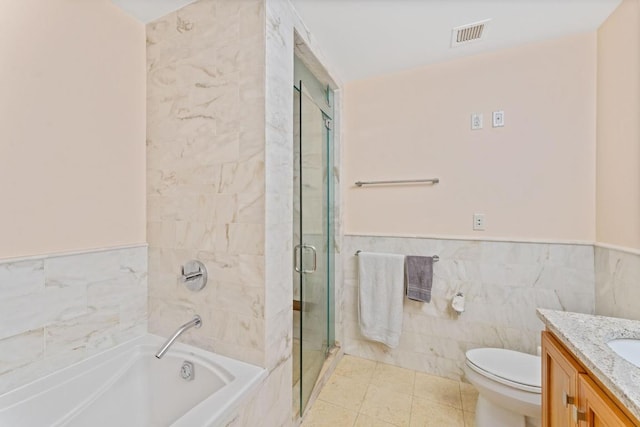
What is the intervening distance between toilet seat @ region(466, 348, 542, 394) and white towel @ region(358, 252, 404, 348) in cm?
58

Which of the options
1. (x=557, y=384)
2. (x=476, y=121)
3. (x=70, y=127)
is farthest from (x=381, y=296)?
(x=70, y=127)

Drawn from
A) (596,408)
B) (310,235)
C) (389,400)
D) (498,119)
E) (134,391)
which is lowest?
(389,400)

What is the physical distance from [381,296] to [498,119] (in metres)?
1.51

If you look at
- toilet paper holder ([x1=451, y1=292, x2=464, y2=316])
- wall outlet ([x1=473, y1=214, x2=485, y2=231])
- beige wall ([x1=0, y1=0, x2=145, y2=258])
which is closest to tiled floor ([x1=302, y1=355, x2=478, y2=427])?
toilet paper holder ([x1=451, y1=292, x2=464, y2=316])

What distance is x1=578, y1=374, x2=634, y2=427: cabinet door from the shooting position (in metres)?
0.68

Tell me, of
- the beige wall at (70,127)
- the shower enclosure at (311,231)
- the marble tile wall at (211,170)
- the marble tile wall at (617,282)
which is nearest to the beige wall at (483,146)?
the marble tile wall at (617,282)

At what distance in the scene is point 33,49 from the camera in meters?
1.18

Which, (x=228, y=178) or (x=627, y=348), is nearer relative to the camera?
(x=627, y=348)

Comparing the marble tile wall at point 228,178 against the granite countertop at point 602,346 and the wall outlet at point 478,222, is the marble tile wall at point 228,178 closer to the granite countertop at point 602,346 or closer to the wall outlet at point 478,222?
the granite countertop at point 602,346

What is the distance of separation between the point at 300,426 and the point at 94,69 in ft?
7.26

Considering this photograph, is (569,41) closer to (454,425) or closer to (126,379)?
(454,425)

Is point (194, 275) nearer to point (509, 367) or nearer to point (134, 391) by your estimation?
point (134, 391)

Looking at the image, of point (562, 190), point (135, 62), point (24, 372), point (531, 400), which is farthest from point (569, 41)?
point (24, 372)

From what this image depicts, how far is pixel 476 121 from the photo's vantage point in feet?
6.38
